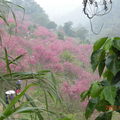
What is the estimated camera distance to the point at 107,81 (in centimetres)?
90

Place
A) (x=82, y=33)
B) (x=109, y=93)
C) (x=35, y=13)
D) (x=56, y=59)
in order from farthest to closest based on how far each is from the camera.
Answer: (x=35, y=13)
(x=82, y=33)
(x=56, y=59)
(x=109, y=93)

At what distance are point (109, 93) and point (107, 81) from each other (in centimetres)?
10

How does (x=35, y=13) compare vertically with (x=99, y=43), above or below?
below

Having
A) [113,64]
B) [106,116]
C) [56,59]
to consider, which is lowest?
[56,59]

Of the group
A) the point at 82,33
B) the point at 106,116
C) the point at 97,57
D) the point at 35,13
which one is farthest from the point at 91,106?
the point at 35,13

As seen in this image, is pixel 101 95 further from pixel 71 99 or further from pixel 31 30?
pixel 31 30

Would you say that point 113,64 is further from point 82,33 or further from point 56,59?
point 82,33

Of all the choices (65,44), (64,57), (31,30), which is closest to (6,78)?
(64,57)

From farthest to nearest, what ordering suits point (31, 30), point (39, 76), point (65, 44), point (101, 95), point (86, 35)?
point (86, 35), point (31, 30), point (65, 44), point (101, 95), point (39, 76)

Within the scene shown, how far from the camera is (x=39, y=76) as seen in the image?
2.38 ft

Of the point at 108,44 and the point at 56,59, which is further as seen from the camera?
the point at 56,59

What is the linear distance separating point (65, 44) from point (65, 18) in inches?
329

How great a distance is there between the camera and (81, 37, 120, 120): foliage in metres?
0.81

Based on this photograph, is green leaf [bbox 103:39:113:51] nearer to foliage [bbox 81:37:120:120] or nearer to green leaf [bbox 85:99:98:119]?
foliage [bbox 81:37:120:120]
